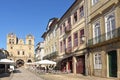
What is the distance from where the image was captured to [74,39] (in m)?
35.2

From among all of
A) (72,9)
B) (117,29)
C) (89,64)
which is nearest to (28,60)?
(72,9)

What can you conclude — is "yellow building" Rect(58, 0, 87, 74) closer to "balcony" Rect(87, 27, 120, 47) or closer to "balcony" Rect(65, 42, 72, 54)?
"balcony" Rect(65, 42, 72, 54)

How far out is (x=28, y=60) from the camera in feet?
376

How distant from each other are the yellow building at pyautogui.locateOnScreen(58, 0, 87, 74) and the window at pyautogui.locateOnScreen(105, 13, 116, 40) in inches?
217

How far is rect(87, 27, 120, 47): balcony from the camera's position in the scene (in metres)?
21.5

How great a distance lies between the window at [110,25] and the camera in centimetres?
2262

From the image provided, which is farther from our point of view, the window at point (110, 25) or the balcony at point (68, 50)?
the balcony at point (68, 50)

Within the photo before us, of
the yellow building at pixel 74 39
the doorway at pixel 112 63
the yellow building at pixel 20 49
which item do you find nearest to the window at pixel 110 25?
the doorway at pixel 112 63

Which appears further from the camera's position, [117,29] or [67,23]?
[67,23]

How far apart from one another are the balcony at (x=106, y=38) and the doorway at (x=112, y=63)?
3.90 feet

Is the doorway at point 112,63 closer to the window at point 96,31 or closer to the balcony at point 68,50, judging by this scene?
the window at point 96,31

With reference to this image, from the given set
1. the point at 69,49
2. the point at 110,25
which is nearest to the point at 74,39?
the point at 69,49

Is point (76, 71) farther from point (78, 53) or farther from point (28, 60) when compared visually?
point (28, 60)

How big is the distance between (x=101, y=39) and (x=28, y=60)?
92.0 m
